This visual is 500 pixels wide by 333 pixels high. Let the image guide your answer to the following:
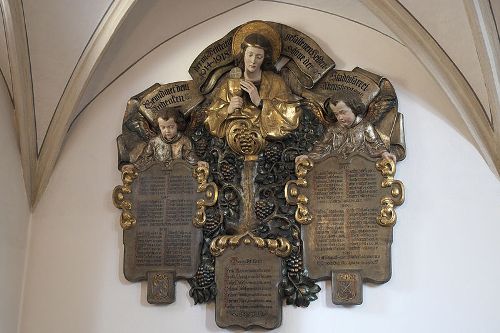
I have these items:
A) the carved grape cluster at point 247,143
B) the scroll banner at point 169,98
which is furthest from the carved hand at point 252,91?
the scroll banner at point 169,98

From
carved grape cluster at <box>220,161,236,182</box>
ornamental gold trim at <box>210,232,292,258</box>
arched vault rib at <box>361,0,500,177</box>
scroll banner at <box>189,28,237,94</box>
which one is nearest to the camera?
arched vault rib at <box>361,0,500,177</box>

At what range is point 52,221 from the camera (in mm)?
4816

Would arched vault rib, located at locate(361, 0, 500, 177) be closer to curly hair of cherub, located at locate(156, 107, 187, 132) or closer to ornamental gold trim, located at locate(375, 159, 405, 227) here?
ornamental gold trim, located at locate(375, 159, 405, 227)

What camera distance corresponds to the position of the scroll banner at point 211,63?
4.70 meters

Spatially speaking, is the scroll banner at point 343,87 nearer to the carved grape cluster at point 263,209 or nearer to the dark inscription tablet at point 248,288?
the carved grape cluster at point 263,209

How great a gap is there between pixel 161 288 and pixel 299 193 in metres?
1.05

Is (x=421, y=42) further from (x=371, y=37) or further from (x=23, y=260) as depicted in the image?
(x=23, y=260)

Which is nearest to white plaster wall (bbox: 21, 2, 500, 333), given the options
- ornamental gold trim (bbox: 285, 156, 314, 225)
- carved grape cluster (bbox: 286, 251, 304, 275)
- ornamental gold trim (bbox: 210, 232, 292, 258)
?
carved grape cluster (bbox: 286, 251, 304, 275)

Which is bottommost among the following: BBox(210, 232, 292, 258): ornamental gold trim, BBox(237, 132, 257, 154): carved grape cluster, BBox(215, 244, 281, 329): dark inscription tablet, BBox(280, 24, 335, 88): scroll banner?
BBox(215, 244, 281, 329): dark inscription tablet

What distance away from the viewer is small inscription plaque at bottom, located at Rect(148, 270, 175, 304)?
4383mm

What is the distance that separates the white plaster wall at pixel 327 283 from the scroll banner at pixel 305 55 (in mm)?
103

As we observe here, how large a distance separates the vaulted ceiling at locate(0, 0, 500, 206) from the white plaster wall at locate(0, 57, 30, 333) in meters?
0.07

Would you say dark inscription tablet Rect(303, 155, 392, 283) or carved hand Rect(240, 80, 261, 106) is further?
carved hand Rect(240, 80, 261, 106)

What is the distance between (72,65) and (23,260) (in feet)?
4.46
